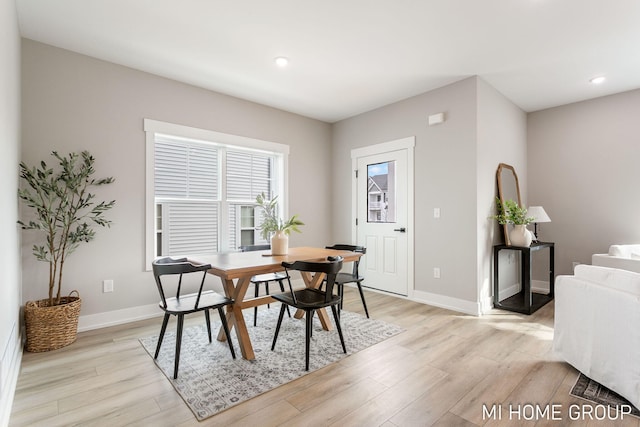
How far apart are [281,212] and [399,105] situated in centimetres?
227

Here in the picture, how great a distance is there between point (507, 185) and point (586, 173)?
1187 mm

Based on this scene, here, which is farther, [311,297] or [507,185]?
[507,185]

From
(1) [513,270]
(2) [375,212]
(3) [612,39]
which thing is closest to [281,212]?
(2) [375,212]

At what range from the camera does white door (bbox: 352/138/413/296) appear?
4270 millimetres

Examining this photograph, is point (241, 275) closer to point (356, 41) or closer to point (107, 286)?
point (107, 286)

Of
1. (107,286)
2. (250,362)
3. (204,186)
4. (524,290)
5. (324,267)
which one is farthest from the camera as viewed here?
(204,186)

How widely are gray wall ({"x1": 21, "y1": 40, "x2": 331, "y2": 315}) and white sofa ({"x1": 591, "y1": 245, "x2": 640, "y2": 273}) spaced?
15.7ft

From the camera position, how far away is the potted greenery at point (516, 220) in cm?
373

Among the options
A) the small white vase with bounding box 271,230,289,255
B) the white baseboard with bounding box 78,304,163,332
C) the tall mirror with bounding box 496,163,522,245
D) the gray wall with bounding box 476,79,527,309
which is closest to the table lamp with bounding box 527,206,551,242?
the tall mirror with bounding box 496,163,522,245

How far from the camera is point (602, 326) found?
1990 mm

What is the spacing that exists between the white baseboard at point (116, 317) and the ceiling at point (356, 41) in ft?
8.47

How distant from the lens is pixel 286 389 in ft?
6.66

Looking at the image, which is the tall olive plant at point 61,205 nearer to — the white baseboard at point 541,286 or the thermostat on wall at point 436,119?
the thermostat on wall at point 436,119

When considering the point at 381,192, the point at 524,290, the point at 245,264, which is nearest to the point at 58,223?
the point at 245,264
